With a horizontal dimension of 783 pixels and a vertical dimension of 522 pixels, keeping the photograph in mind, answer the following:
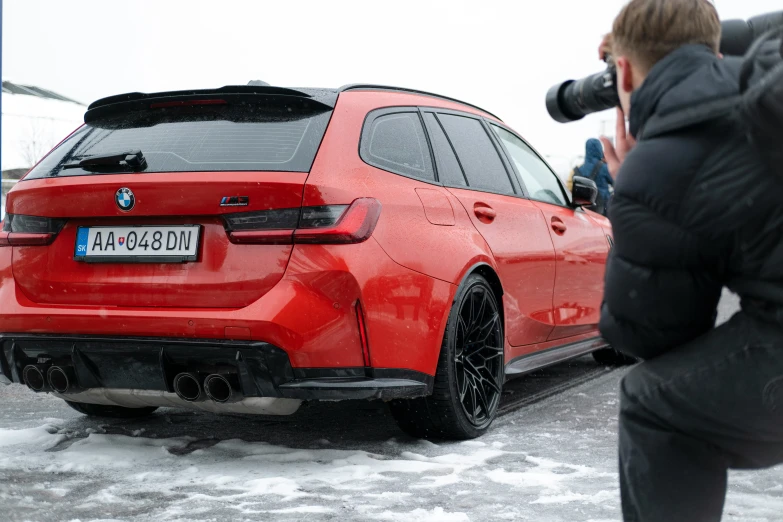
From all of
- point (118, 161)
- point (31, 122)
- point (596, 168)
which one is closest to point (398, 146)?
point (118, 161)

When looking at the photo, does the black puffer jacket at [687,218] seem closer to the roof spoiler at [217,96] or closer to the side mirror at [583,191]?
the roof spoiler at [217,96]

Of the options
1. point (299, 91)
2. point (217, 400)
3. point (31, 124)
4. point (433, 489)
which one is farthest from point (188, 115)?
point (31, 124)

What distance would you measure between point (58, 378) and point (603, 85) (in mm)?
2760

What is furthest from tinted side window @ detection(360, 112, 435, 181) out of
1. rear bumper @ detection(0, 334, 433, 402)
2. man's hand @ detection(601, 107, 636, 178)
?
man's hand @ detection(601, 107, 636, 178)

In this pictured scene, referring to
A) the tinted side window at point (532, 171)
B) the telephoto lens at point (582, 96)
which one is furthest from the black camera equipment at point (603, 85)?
the tinted side window at point (532, 171)

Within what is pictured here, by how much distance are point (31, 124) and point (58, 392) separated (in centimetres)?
4630

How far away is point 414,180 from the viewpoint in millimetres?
4281

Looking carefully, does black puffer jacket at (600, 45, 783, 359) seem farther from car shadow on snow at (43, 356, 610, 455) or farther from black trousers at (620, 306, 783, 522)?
car shadow on snow at (43, 356, 610, 455)

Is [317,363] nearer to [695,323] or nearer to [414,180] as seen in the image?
[414,180]

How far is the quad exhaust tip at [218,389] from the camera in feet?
12.3

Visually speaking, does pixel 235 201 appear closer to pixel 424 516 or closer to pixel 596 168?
pixel 424 516

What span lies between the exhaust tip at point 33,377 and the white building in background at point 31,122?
3925cm

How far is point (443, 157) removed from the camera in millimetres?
4703

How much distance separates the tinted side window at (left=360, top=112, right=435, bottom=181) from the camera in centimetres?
414
